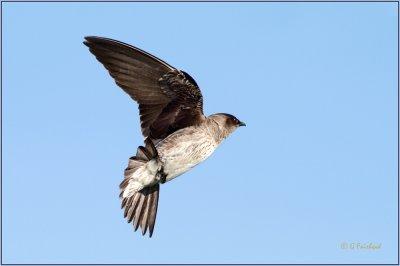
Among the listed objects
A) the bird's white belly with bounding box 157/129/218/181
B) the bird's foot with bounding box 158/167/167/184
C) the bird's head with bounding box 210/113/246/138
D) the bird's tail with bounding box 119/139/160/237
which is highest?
the bird's head with bounding box 210/113/246/138

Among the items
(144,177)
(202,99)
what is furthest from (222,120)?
(144,177)

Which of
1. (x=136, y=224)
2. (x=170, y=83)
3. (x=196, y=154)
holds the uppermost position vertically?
(x=170, y=83)

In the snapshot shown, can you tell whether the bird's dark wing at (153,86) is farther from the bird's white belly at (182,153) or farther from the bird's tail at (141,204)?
the bird's tail at (141,204)

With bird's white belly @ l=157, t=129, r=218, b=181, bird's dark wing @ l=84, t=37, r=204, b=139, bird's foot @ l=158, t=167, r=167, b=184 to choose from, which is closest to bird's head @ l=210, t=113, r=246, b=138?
bird's dark wing @ l=84, t=37, r=204, b=139

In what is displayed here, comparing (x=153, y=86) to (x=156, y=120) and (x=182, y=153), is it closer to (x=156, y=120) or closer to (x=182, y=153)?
(x=156, y=120)

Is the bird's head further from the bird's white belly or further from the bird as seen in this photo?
the bird's white belly

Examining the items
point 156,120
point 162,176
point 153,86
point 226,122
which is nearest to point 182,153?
point 162,176

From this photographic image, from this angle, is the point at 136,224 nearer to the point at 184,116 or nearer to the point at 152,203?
the point at 152,203
